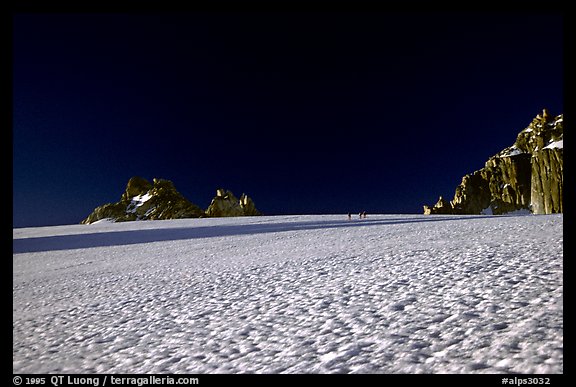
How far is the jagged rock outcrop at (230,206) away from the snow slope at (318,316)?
14157cm

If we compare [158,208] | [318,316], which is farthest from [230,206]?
[318,316]

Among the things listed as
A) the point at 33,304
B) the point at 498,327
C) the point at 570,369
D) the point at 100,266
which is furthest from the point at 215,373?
the point at 100,266

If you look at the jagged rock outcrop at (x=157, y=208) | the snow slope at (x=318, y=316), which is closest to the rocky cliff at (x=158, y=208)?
the jagged rock outcrop at (x=157, y=208)

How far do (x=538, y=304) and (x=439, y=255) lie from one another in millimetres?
5062

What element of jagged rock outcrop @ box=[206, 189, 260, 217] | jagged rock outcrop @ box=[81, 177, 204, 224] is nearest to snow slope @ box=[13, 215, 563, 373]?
jagged rock outcrop @ box=[206, 189, 260, 217]

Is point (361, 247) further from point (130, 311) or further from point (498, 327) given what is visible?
point (130, 311)

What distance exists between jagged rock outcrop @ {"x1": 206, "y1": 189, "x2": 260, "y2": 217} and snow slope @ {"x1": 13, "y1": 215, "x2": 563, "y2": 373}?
142 metres

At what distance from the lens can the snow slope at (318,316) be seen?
4.57 metres

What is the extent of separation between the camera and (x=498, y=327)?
4980 mm

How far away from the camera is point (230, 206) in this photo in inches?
6063

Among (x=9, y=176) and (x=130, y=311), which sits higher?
(x=9, y=176)

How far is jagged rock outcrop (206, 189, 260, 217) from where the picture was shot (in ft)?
499
